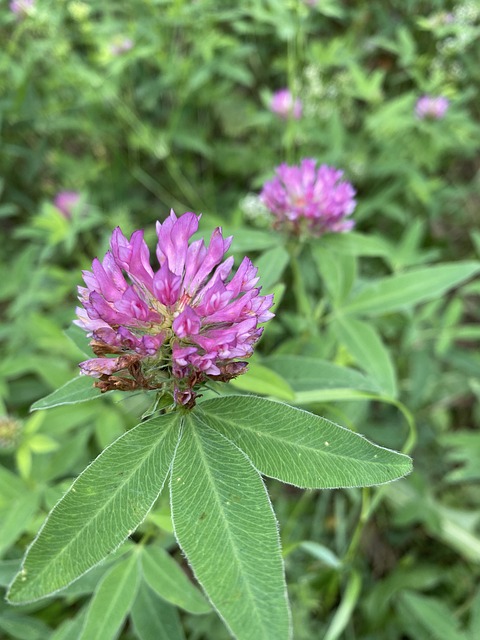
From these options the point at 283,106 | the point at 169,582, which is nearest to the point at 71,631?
the point at 169,582

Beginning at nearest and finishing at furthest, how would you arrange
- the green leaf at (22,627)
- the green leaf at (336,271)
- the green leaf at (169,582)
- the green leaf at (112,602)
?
the green leaf at (112,602)
the green leaf at (169,582)
the green leaf at (22,627)
the green leaf at (336,271)

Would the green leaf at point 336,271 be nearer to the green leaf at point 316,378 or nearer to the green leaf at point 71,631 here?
the green leaf at point 316,378

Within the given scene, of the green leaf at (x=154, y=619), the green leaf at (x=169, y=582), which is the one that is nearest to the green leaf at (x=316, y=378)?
the green leaf at (x=169, y=582)

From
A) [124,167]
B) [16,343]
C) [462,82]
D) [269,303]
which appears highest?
[462,82]

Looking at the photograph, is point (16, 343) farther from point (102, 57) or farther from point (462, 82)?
point (462, 82)

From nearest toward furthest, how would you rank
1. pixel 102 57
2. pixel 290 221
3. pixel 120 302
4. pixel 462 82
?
pixel 120 302
pixel 290 221
pixel 102 57
pixel 462 82

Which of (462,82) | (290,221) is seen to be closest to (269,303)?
(290,221)
